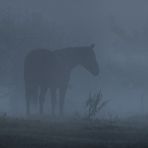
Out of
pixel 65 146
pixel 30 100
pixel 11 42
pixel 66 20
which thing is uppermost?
pixel 66 20

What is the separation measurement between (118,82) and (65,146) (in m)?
31.8

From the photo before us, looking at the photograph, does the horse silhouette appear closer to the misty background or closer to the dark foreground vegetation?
the misty background

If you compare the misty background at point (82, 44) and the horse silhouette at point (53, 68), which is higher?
the misty background at point (82, 44)

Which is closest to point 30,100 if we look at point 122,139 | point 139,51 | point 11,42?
point 11,42

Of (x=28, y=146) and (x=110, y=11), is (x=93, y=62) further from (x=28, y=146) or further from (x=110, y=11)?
(x=110, y=11)

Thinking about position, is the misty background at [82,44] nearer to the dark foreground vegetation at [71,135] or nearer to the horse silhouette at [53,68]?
the horse silhouette at [53,68]

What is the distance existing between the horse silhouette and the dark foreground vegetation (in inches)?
377

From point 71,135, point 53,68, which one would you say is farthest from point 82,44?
point 71,135

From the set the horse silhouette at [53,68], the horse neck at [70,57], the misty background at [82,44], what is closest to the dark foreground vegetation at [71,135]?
the horse silhouette at [53,68]

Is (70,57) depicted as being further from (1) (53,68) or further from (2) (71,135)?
(2) (71,135)

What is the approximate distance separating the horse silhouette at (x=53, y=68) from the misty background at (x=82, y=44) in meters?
2.88

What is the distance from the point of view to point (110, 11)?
60062 mm

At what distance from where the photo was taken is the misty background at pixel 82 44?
133 ft

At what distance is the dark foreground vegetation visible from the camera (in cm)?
1638
